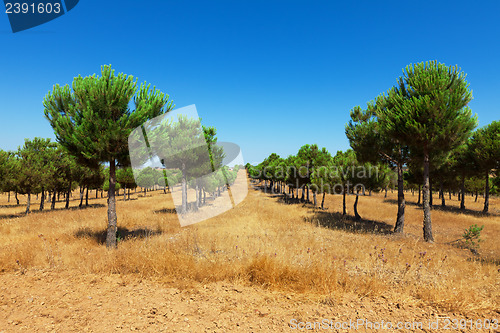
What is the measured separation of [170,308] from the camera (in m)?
4.23

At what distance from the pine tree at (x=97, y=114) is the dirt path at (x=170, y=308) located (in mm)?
4259

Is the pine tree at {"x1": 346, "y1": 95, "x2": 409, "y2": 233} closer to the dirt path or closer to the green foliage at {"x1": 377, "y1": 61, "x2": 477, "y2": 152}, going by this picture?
the green foliage at {"x1": 377, "y1": 61, "x2": 477, "y2": 152}

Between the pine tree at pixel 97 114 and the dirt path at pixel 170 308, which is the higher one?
the pine tree at pixel 97 114

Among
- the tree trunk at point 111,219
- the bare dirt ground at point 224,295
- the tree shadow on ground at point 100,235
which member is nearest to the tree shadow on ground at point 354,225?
the bare dirt ground at point 224,295

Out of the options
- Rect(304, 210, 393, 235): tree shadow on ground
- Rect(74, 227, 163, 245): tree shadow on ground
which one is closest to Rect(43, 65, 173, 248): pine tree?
Rect(74, 227, 163, 245): tree shadow on ground

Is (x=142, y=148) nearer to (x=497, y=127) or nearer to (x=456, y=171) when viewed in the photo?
(x=497, y=127)

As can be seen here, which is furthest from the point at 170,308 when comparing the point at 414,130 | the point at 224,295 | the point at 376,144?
the point at 376,144

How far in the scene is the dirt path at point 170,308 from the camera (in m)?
3.71

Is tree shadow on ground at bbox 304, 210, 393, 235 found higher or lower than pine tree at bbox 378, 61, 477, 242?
lower

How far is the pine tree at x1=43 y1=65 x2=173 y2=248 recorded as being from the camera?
8.09 meters

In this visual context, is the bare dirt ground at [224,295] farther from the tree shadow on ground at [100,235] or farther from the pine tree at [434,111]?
the pine tree at [434,111]

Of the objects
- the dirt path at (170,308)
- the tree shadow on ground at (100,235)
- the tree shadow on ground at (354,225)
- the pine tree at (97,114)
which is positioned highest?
the pine tree at (97,114)

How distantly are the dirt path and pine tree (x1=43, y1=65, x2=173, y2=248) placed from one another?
4259 mm

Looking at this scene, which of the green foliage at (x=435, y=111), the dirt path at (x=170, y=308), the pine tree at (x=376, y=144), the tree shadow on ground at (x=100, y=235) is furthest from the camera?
the pine tree at (x=376, y=144)
